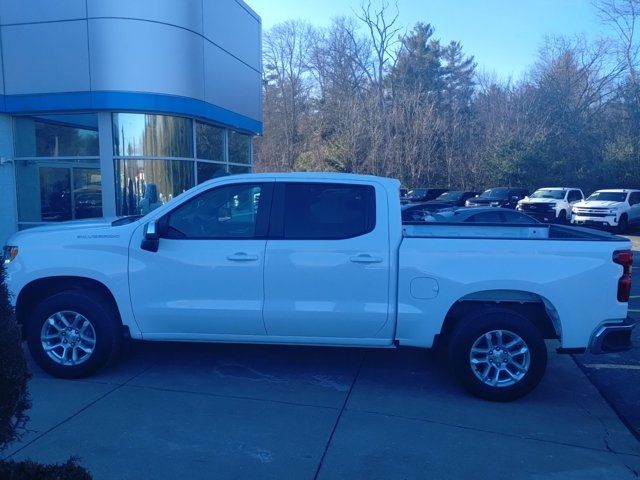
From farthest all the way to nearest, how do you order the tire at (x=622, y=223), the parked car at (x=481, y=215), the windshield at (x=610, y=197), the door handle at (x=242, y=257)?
the windshield at (x=610, y=197)
the tire at (x=622, y=223)
the parked car at (x=481, y=215)
the door handle at (x=242, y=257)

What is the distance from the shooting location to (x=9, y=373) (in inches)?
Answer: 102

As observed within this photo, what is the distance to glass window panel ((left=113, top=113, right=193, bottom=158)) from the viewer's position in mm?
14180

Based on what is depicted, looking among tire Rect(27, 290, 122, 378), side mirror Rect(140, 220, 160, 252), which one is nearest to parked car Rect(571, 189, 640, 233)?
side mirror Rect(140, 220, 160, 252)

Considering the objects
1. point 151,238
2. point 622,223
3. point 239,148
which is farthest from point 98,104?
point 622,223

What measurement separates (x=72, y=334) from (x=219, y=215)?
183 cm

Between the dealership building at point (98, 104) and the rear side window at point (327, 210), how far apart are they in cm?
869

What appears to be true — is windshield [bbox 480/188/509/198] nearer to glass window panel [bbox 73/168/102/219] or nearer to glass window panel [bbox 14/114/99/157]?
glass window panel [bbox 73/168/102/219]

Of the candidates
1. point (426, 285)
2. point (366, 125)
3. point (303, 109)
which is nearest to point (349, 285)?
point (426, 285)

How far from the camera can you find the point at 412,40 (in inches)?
2127

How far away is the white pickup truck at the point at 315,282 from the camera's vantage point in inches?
213

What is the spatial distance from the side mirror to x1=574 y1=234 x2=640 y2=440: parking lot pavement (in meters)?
4.43

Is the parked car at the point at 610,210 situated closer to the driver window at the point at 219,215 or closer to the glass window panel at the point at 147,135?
the glass window panel at the point at 147,135

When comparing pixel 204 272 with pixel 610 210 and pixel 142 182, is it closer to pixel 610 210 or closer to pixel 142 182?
pixel 142 182

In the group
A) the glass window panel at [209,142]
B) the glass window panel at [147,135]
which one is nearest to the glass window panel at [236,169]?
the glass window panel at [209,142]
